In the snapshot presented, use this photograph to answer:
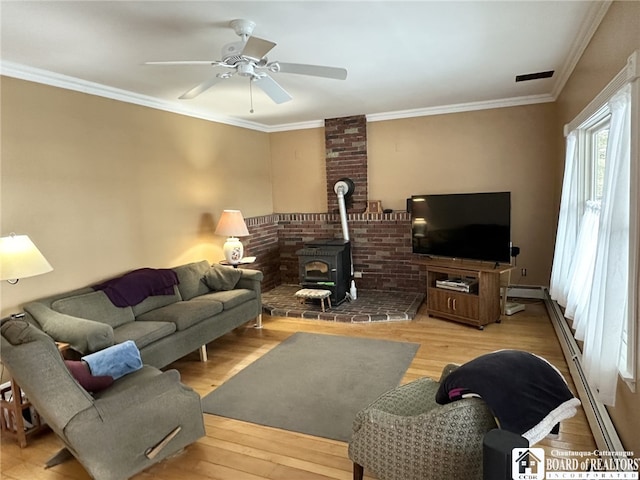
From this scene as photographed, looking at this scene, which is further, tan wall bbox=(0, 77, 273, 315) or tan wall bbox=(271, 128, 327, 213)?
tan wall bbox=(271, 128, 327, 213)

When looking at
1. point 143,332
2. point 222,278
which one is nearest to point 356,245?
point 222,278

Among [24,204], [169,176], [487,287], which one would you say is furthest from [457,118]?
[24,204]

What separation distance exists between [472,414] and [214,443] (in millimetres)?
1698

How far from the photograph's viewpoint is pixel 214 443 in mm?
2527

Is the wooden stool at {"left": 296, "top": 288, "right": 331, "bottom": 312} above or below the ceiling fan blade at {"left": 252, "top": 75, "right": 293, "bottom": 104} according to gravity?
below

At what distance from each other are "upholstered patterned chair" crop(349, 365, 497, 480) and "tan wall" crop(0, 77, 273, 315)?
2.93 metres

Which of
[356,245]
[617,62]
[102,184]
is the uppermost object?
[617,62]

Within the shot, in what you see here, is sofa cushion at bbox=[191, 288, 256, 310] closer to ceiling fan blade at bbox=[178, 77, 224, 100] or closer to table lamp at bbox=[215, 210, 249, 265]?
table lamp at bbox=[215, 210, 249, 265]

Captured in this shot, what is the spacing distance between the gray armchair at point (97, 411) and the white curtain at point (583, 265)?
2671 mm

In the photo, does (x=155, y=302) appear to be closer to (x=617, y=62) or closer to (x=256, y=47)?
(x=256, y=47)

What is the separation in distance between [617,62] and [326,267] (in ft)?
12.3

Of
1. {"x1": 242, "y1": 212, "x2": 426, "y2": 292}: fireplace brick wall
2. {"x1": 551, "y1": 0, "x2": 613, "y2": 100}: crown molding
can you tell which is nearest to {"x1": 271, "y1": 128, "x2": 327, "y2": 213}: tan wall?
{"x1": 242, "y1": 212, "x2": 426, "y2": 292}: fireplace brick wall

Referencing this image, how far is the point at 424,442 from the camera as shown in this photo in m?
1.70

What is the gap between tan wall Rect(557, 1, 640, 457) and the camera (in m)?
1.83
